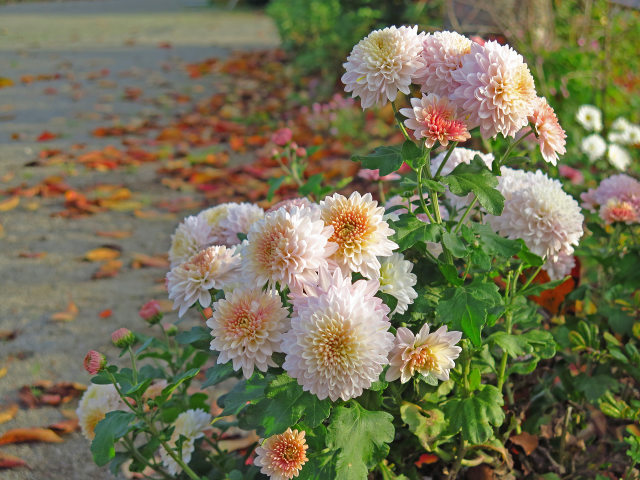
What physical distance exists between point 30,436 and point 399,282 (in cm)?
139

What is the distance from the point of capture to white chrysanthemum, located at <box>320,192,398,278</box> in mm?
1234

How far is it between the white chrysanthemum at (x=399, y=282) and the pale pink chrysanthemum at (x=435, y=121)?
0.85ft

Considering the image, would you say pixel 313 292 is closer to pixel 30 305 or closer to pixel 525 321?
pixel 525 321

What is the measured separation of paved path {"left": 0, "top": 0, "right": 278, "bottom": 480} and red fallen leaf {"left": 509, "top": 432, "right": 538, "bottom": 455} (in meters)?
1.18

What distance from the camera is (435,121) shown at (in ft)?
4.04

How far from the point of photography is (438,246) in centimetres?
156

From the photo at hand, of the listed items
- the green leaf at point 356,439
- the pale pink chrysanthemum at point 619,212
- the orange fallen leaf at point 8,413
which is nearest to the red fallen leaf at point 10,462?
the orange fallen leaf at point 8,413

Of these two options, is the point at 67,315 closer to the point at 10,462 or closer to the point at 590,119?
the point at 10,462

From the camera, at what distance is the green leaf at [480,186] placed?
1296 mm

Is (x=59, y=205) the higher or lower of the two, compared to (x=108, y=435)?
lower

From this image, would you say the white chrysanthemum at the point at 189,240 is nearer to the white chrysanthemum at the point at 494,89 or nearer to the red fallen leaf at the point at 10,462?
the white chrysanthemum at the point at 494,89

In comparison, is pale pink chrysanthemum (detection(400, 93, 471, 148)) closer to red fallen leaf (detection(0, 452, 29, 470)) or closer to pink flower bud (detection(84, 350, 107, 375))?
pink flower bud (detection(84, 350, 107, 375))

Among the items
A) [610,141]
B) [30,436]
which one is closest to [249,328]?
[30,436]

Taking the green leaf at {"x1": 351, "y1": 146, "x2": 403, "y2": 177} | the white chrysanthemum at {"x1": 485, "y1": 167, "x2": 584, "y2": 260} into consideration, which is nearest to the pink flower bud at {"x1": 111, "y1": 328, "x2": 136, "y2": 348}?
the green leaf at {"x1": 351, "y1": 146, "x2": 403, "y2": 177}
